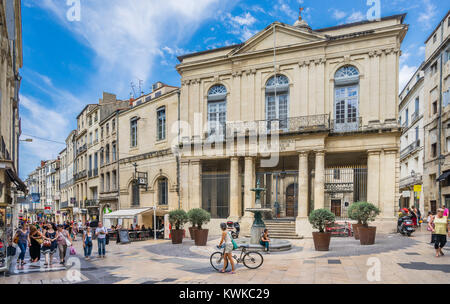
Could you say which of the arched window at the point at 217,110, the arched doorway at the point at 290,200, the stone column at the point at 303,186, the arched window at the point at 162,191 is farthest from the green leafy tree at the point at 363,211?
the arched doorway at the point at 290,200

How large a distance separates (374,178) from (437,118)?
1197 centimetres

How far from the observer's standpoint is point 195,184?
23.2 meters

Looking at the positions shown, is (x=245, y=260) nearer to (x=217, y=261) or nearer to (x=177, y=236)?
(x=217, y=261)

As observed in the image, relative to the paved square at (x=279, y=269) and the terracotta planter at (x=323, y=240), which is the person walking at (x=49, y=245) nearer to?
the paved square at (x=279, y=269)

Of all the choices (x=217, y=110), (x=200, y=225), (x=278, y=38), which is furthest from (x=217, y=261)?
(x=278, y=38)

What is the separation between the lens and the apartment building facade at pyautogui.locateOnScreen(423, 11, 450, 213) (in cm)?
2488

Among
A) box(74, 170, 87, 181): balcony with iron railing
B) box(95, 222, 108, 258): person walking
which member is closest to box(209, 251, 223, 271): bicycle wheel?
box(95, 222, 108, 258): person walking

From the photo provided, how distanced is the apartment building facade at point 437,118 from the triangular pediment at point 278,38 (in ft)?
39.0

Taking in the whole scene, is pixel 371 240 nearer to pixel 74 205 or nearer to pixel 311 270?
pixel 311 270

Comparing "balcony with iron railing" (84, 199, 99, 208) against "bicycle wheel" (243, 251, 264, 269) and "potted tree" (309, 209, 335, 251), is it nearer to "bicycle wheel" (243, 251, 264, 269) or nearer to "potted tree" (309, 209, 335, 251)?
"potted tree" (309, 209, 335, 251)

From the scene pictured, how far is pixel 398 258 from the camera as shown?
10.9m

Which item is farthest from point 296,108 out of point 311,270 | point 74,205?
point 74,205

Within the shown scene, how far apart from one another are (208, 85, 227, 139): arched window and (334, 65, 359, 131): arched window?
752 centimetres
